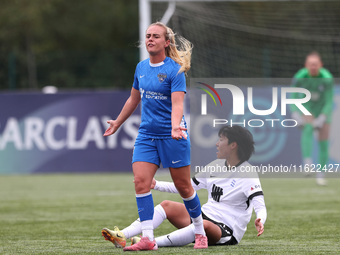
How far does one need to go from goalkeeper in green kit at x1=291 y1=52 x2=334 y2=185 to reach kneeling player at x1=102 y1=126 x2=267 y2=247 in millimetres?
7000

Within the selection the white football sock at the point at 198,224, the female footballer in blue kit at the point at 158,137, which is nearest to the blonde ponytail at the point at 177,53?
the female footballer in blue kit at the point at 158,137

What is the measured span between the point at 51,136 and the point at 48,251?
9.83 m

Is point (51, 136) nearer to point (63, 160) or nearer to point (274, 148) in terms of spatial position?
point (63, 160)

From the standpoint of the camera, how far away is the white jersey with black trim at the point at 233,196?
6.25 meters

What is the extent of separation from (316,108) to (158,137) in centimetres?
827

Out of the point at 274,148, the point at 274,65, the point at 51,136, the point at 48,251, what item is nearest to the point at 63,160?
the point at 51,136

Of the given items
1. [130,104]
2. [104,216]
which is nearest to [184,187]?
[130,104]

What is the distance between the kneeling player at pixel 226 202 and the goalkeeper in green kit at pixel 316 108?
23.0 feet

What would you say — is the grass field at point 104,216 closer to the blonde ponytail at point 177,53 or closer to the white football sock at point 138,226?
the white football sock at point 138,226

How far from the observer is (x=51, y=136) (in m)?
15.8

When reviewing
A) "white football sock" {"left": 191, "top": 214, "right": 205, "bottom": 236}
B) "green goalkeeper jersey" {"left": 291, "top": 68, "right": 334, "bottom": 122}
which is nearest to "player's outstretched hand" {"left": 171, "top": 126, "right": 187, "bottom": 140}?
"white football sock" {"left": 191, "top": 214, "right": 205, "bottom": 236}

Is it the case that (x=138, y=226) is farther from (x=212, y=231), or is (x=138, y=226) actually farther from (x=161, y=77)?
(x=161, y=77)

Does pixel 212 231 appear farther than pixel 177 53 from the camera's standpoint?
Yes

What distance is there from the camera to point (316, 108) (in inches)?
A: 543
